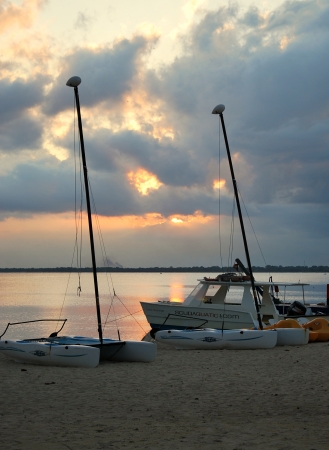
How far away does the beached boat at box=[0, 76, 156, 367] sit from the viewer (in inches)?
608

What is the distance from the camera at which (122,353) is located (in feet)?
54.6

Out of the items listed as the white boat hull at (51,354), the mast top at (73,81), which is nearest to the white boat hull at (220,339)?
the white boat hull at (51,354)

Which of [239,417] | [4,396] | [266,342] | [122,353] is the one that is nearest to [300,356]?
[266,342]

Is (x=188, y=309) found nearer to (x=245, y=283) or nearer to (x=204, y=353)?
(x=245, y=283)

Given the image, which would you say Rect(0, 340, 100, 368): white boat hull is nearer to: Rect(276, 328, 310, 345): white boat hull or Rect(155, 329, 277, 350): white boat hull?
Rect(155, 329, 277, 350): white boat hull

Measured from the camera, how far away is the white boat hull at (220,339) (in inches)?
763

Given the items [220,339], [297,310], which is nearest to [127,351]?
[220,339]

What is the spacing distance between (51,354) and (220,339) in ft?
20.7

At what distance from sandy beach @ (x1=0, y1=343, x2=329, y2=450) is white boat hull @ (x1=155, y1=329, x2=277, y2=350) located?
2512 mm

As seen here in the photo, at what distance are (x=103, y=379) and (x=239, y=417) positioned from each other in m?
4.69

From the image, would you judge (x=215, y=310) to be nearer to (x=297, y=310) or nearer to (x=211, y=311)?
(x=211, y=311)

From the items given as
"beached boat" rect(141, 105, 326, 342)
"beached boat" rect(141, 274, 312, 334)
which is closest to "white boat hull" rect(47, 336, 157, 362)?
"beached boat" rect(141, 105, 326, 342)

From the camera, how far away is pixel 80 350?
15.5 m

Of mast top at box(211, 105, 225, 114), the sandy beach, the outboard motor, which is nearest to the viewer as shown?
the sandy beach
